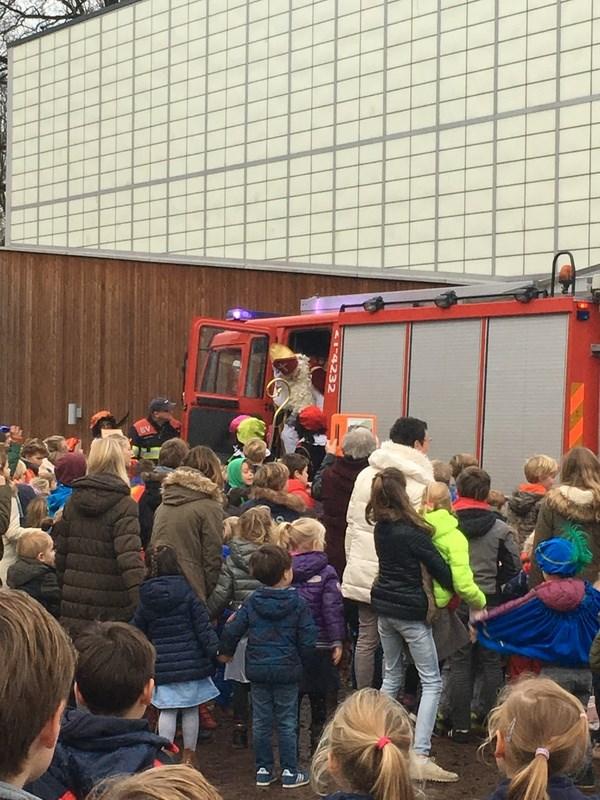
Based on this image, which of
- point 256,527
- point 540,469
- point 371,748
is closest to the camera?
point 371,748

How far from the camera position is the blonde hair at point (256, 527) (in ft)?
21.6

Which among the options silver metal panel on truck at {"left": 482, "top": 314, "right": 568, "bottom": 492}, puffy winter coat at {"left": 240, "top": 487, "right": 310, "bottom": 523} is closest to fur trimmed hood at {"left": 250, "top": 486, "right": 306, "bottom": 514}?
puffy winter coat at {"left": 240, "top": 487, "right": 310, "bottom": 523}

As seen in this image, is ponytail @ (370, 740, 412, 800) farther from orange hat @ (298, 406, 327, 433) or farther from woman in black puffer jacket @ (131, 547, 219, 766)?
orange hat @ (298, 406, 327, 433)

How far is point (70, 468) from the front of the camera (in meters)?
8.38

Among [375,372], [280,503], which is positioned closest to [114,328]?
[375,372]

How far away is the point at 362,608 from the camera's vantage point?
683 centimetres

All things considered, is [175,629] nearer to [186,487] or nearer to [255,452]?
[186,487]

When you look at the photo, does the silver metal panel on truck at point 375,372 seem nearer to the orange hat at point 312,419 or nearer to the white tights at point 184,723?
the orange hat at point 312,419

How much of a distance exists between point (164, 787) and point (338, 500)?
5.76m

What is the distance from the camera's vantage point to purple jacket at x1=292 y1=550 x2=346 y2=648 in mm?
6398

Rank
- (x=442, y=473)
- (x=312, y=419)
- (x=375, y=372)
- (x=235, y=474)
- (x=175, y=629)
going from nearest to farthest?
(x=175, y=629) < (x=442, y=473) < (x=235, y=474) < (x=375, y=372) < (x=312, y=419)

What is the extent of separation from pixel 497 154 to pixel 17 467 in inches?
518

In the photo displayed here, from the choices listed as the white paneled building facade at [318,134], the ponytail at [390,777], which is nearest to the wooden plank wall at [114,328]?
the white paneled building facade at [318,134]

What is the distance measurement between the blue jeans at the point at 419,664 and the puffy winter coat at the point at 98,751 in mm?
3019
